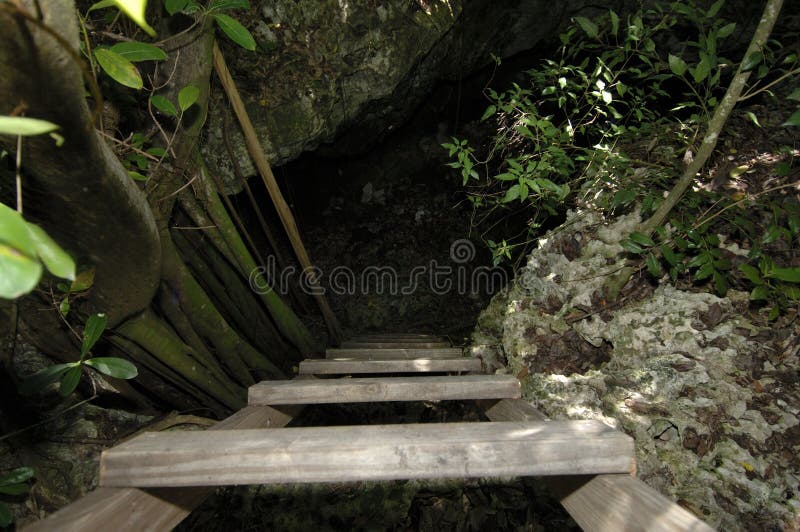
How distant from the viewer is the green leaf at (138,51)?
0.90m

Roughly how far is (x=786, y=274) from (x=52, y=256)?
205cm

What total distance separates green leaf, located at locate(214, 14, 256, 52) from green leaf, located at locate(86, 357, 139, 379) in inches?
35.1

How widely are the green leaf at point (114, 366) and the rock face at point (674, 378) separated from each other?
1.64 metres

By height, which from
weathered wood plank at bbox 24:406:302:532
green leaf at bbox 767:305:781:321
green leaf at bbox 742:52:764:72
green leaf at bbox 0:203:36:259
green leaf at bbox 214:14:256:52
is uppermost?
green leaf at bbox 742:52:764:72

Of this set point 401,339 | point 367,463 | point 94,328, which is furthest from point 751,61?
point 401,339

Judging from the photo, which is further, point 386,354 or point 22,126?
point 386,354

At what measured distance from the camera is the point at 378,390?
1289 millimetres

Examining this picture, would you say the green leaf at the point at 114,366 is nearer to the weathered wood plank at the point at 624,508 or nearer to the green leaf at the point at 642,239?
the weathered wood plank at the point at 624,508

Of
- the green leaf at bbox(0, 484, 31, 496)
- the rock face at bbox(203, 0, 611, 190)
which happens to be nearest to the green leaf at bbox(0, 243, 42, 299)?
the green leaf at bbox(0, 484, 31, 496)

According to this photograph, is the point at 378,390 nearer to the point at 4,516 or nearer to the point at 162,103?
the point at 4,516

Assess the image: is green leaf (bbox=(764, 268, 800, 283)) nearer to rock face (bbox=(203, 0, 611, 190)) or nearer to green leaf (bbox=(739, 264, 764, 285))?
green leaf (bbox=(739, 264, 764, 285))

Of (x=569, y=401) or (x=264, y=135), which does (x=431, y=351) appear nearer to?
(x=569, y=401)

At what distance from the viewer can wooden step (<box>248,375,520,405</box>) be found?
4.11 feet

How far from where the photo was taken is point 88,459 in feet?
5.16
